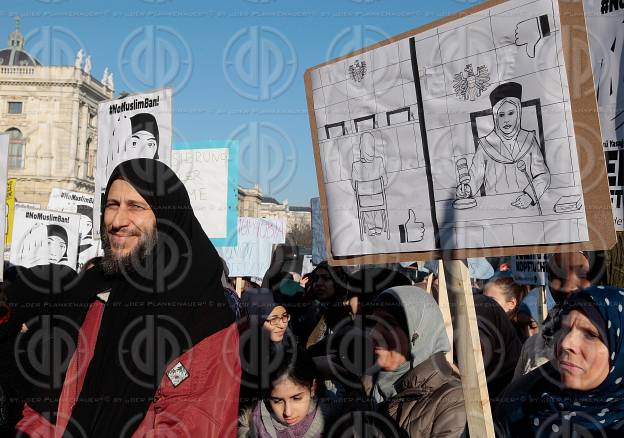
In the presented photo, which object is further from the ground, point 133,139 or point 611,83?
point 133,139

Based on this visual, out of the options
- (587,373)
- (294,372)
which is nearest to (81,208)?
(294,372)

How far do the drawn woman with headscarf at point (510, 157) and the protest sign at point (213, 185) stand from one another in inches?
153

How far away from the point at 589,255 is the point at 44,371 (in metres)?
2.36

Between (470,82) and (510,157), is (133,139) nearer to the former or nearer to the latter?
(470,82)

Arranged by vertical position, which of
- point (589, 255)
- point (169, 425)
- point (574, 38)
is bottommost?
point (169, 425)

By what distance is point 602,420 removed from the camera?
2.03 metres

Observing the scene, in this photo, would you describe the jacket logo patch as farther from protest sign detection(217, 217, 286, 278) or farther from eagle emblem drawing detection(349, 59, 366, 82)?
protest sign detection(217, 217, 286, 278)

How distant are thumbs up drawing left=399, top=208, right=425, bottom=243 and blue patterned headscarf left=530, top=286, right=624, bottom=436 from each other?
49 centimetres

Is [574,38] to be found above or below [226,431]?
above

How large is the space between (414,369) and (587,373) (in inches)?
27.4

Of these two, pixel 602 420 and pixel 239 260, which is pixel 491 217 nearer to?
pixel 602 420

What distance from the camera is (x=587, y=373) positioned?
206 centimetres

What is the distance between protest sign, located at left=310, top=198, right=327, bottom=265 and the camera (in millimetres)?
9312

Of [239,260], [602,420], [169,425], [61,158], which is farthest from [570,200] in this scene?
[61,158]
